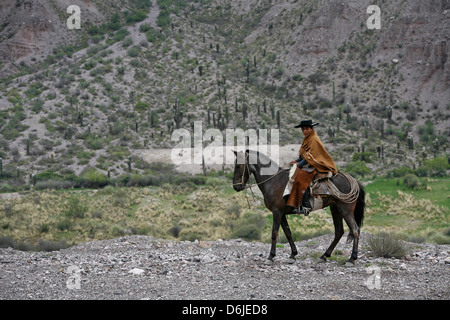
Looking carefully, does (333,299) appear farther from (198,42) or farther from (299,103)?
(198,42)

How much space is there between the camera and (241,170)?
968 centimetres

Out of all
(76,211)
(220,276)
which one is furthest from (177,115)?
(220,276)

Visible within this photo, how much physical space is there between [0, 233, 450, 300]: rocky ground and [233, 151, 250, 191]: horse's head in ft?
5.81

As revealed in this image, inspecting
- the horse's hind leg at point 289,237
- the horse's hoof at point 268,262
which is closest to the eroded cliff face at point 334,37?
the horse's hind leg at point 289,237

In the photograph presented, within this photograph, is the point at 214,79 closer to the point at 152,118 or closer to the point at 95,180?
the point at 152,118

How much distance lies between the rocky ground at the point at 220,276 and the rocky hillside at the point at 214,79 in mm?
30996

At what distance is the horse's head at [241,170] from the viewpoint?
9602 mm

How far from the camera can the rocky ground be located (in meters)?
7.14

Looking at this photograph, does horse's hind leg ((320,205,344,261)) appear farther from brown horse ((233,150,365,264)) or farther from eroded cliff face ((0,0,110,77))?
eroded cliff face ((0,0,110,77))

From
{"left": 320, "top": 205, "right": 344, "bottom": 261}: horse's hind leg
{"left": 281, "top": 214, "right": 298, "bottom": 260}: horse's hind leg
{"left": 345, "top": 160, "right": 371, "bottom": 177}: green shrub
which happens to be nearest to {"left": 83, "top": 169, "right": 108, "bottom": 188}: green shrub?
{"left": 345, "top": 160, "right": 371, "bottom": 177}: green shrub

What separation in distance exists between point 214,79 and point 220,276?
51.5m
